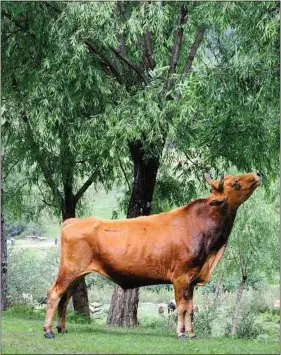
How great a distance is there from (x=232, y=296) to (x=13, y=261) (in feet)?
63.6

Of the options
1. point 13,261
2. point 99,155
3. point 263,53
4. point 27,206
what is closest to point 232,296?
point 13,261

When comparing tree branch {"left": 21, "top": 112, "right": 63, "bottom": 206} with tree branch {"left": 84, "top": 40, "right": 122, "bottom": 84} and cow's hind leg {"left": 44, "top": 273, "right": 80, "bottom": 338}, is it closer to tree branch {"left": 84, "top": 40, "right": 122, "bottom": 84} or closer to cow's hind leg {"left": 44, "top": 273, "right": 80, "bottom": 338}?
tree branch {"left": 84, "top": 40, "right": 122, "bottom": 84}

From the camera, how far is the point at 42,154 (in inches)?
790

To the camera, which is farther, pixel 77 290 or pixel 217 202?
pixel 77 290

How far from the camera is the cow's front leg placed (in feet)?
39.5

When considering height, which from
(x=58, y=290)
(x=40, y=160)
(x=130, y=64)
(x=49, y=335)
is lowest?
(x=49, y=335)

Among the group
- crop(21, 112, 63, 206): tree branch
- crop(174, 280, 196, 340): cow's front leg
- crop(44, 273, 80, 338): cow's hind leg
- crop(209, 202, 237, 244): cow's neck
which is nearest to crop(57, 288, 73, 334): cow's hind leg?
crop(44, 273, 80, 338): cow's hind leg

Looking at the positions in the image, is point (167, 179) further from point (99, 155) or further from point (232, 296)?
point (232, 296)

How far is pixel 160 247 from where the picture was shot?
12117mm

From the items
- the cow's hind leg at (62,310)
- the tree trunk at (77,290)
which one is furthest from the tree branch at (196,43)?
the cow's hind leg at (62,310)

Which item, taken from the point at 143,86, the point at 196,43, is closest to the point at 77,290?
the point at 143,86

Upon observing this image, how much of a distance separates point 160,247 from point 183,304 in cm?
88

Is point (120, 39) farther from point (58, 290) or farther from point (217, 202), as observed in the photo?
point (58, 290)

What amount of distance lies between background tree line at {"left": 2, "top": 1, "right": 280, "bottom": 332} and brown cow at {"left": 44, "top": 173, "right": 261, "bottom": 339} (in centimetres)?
226
